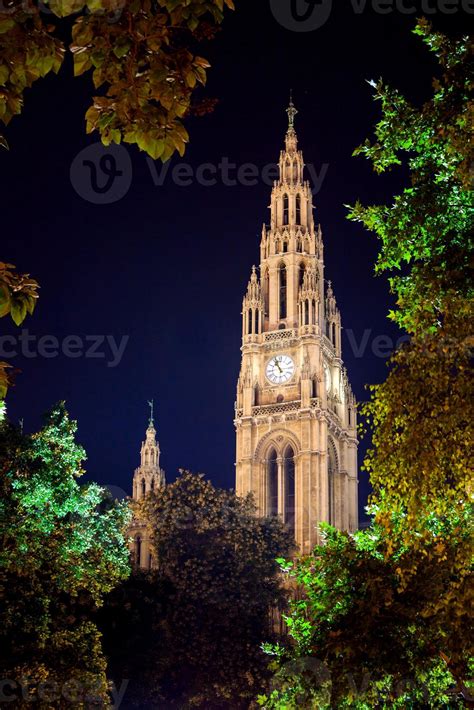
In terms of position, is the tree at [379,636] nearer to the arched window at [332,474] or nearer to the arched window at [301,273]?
the arched window at [332,474]

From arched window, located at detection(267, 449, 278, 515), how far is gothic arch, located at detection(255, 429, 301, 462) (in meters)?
0.66

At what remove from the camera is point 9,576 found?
28.5 metres

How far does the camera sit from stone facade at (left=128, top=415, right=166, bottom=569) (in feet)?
321

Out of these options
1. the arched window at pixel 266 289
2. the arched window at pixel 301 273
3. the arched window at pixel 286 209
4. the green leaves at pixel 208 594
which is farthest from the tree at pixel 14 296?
the arched window at pixel 286 209

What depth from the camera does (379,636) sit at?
19938 millimetres

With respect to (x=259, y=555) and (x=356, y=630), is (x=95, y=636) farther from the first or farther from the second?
(x=259, y=555)

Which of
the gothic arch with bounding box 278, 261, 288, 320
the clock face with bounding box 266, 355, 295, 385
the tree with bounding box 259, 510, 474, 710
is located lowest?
the tree with bounding box 259, 510, 474, 710

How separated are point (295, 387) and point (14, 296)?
78.6 metres

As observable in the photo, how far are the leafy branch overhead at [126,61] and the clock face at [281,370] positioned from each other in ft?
255

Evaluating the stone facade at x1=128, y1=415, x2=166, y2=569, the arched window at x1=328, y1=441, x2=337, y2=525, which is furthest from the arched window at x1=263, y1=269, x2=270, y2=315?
the stone facade at x1=128, y1=415, x2=166, y2=569

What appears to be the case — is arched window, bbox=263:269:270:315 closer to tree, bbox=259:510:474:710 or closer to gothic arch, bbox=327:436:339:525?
gothic arch, bbox=327:436:339:525

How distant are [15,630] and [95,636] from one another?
9.46 feet

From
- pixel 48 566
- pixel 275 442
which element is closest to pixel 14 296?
pixel 48 566

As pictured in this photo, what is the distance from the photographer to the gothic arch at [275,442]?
278ft
